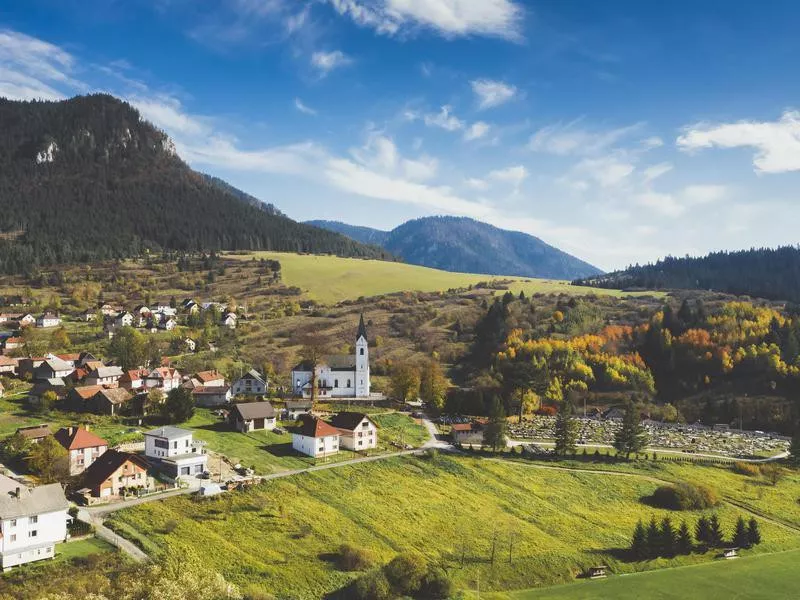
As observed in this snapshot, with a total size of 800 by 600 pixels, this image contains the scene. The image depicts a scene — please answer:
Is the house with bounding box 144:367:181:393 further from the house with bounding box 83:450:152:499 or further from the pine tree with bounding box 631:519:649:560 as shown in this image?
the pine tree with bounding box 631:519:649:560

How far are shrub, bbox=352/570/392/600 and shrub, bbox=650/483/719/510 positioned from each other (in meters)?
35.7

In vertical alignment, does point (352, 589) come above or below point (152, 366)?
below

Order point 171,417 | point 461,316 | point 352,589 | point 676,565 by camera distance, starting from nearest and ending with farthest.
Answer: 1. point 352,589
2. point 676,565
3. point 171,417
4. point 461,316

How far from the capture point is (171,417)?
66.5 meters

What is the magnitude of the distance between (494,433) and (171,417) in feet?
119

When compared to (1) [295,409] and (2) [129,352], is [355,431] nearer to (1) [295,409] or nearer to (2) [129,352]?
(1) [295,409]

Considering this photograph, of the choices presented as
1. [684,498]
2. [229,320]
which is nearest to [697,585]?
[684,498]

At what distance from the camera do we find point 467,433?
7669 centimetres

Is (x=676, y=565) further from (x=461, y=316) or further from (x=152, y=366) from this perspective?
(x=461, y=316)

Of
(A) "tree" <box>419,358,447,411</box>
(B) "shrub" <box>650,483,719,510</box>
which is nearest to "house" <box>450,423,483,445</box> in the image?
(A) "tree" <box>419,358,447,411</box>

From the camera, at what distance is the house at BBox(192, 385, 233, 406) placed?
260 ft

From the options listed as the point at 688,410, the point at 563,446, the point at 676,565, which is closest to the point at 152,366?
the point at 563,446

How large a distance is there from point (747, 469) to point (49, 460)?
72479mm

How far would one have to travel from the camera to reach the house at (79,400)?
223ft
